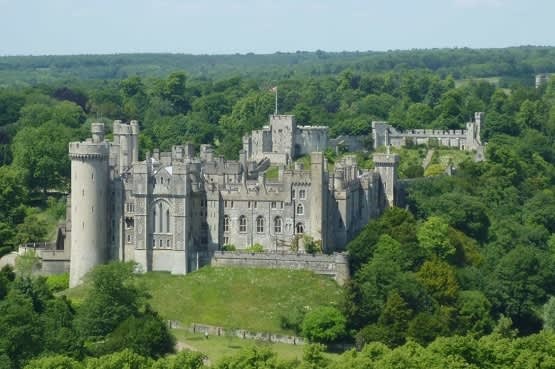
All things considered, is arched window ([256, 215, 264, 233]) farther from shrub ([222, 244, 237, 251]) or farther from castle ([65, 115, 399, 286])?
shrub ([222, 244, 237, 251])

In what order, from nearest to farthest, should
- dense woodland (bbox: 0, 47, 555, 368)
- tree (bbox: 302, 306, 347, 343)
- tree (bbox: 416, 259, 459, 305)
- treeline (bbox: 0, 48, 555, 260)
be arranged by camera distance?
dense woodland (bbox: 0, 47, 555, 368) → tree (bbox: 302, 306, 347, 343) → tree (bbox: 416, 259, 459, 305) → treeline (bbox: 0, 48, 555, 260)

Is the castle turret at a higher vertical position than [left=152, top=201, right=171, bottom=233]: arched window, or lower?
higher

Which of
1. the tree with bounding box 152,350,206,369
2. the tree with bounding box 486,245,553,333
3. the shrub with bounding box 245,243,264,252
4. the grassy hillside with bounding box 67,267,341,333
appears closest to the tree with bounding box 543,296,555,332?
the tree with bounding box 486,245,553,333

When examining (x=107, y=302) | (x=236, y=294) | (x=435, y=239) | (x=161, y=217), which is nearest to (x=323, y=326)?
(x=236, y=294)

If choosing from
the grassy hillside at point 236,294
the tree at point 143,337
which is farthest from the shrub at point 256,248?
the tree at point 143,337

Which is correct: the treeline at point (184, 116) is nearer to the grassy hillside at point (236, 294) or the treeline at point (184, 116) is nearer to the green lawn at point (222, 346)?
the grassy hillside at point (236, 294)

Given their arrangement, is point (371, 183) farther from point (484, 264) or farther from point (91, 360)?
point (91, 360)

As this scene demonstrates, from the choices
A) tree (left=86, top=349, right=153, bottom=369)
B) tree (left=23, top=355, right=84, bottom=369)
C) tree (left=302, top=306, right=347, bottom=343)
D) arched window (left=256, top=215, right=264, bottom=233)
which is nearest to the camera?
tree (left=23, top=355, right=84, bottom=369)

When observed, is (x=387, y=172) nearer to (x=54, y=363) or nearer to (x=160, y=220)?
(x=160, y=220)
